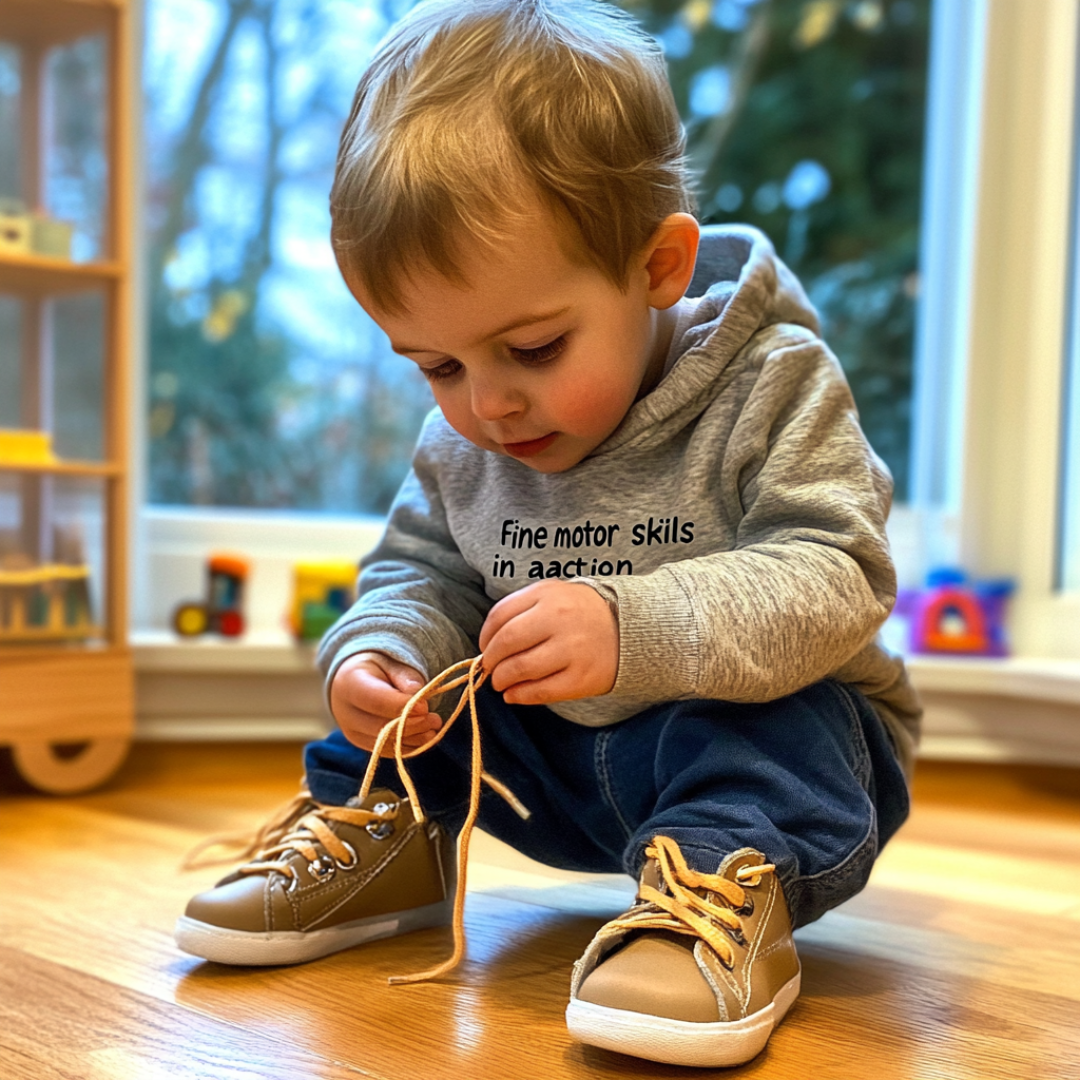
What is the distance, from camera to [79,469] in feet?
4.84

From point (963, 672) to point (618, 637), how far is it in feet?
2.99

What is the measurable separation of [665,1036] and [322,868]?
280mm

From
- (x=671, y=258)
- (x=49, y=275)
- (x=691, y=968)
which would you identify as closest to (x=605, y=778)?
(x=691, y=968)

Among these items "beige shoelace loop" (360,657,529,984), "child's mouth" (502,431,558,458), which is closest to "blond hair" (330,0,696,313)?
"child's mouth" (502,431,558,458)

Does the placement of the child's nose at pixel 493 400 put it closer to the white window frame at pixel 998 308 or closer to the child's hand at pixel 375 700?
the child's hand at pixel 375 700

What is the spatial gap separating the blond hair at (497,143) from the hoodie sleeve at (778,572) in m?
0.14

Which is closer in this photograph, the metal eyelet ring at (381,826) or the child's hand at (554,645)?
the child's hand at (554,645)

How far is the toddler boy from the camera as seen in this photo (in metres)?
0.73

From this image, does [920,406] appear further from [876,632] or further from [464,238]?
[464,238]

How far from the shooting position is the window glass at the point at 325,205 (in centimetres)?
181

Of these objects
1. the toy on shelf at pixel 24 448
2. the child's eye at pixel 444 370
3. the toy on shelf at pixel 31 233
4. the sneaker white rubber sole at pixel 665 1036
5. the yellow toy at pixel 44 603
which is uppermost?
the toy on shelf at pixel 31 233

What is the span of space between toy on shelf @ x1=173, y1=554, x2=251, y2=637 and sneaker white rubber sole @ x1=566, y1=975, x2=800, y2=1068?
1038 millimetres

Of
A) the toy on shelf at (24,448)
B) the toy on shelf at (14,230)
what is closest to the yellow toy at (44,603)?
the toy on shelf at (24,448)

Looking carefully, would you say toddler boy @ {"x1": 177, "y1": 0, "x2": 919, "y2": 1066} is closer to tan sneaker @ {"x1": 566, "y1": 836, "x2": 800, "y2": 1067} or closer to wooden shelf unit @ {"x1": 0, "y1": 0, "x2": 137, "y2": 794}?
tan sneaker @ {"x1": 566, "y1": 836, "x2": 800, "y2": 1067}
